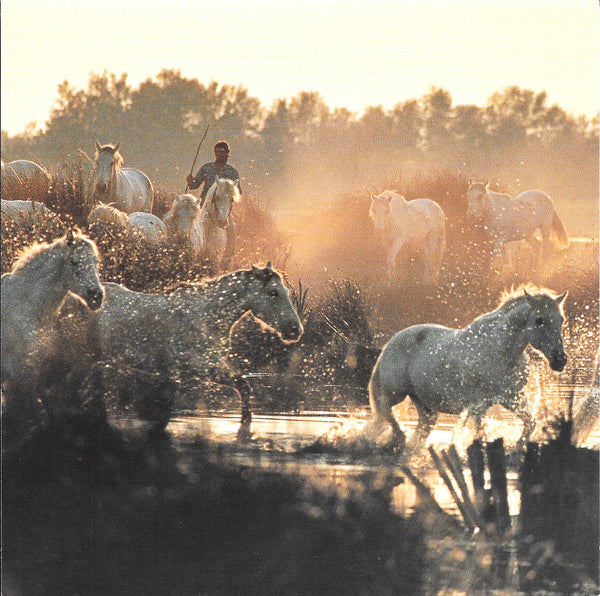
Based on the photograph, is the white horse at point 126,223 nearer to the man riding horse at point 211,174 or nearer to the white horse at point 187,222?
the white horse at point 187,222

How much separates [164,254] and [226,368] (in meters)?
2.15

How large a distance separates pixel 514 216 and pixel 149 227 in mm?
5775

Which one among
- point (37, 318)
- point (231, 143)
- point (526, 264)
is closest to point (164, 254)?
point (231, 143)

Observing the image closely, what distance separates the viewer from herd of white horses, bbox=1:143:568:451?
26.4 feet

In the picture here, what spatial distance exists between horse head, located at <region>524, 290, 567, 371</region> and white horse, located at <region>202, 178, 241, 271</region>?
16.4 ft

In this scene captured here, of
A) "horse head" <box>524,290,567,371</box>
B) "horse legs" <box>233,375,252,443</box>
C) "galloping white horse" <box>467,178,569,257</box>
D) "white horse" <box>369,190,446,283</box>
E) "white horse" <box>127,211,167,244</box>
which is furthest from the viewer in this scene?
"white horse" <box>369,190,446,283</box>

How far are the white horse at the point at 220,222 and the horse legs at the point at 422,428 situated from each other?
411 centimetres

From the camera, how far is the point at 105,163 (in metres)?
12.8

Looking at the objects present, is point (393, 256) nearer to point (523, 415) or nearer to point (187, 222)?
point (187, 222)

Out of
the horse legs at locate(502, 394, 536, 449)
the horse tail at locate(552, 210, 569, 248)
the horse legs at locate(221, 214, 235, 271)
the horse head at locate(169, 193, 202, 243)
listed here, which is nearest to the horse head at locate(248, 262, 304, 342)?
the horse legs at locate(502, 394, 536, 449)

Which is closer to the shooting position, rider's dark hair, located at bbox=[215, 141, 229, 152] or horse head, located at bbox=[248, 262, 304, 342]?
horse head, located at bbox=[248, 262, 304, 342]

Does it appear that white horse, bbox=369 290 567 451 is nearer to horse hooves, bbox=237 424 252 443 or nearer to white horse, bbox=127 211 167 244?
horse hooves, bbox=237 424 252 443

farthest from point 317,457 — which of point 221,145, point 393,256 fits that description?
point 393,256

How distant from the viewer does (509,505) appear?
7938 mm
